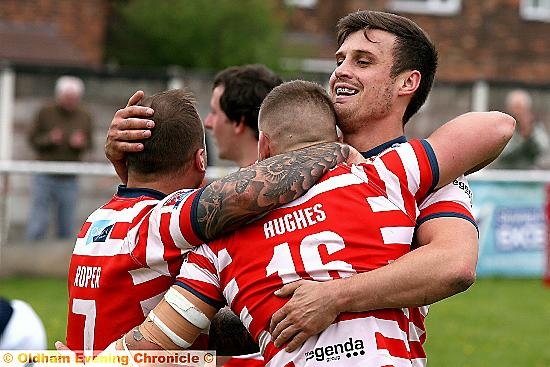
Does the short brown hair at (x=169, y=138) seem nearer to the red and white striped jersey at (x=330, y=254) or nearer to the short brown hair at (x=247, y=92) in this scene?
the red and white striped jersey at (x=330, y=254)

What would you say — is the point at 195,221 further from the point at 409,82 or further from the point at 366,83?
the point at 409,82

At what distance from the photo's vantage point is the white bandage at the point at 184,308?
138 inches

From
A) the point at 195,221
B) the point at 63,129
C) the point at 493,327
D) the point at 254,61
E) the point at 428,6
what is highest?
the point at 428,6

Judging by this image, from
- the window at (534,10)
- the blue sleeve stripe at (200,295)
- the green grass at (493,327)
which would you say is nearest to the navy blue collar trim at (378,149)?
the blue sleeve stripe at (200,295)

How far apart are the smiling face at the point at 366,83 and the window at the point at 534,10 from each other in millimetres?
23905

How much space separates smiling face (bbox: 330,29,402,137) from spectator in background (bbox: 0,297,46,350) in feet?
4.07

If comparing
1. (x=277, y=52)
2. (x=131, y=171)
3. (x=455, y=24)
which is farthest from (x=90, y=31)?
(x=131, y=171)

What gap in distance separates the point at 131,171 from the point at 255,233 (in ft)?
2.13

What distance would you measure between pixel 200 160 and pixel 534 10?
2436cm

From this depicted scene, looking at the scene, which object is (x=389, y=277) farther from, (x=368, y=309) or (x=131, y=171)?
(x=131, y=171)

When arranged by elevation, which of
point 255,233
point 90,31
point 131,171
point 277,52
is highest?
point 90,31

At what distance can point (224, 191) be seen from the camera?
3521 millimetres

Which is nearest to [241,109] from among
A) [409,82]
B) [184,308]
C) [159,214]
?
[409,82]

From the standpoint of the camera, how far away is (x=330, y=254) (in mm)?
3463
